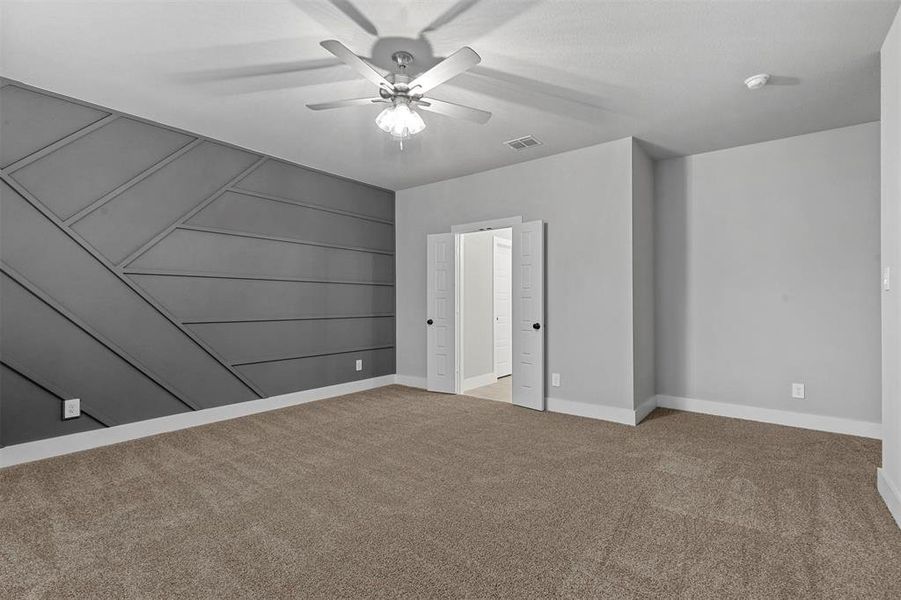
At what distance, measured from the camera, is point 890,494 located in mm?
2434

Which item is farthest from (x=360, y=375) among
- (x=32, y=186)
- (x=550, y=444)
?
A: (x=32, y=186)

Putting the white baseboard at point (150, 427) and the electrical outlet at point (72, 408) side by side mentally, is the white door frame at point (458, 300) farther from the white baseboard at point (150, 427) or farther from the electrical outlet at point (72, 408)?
the electrical outlet at point (72, 408)

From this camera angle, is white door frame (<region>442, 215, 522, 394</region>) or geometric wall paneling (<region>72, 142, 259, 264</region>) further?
white door frame (<region>442, 215, 522, 394</region>)

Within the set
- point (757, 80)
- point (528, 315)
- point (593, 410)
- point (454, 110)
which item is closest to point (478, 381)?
point (528, 315)

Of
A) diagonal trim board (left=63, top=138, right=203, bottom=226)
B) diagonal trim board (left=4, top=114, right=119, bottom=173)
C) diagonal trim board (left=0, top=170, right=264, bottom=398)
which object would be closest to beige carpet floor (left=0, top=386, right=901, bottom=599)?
diagonal trim board (left=0, top=170, right=264, bottom=398)

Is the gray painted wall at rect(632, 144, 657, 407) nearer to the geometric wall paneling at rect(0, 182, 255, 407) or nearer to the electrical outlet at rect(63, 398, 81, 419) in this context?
the geometric wall paneling at rect(0, 182, 255, 407)

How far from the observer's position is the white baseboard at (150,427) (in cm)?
321

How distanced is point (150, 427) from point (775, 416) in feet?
18.3

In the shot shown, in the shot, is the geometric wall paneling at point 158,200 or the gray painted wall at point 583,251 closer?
the geometric wall paneling at point 158,200

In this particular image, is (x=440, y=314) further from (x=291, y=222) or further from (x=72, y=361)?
(x=72, y=361)

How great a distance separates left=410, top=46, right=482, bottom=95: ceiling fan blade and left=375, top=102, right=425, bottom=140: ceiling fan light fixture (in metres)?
0.12

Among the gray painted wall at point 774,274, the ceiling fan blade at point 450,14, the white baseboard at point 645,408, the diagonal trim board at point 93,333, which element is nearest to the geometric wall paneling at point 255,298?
the diagonal trim board at point 93,333

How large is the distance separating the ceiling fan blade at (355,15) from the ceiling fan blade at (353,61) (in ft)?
0.59

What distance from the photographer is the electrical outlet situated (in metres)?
3.37
